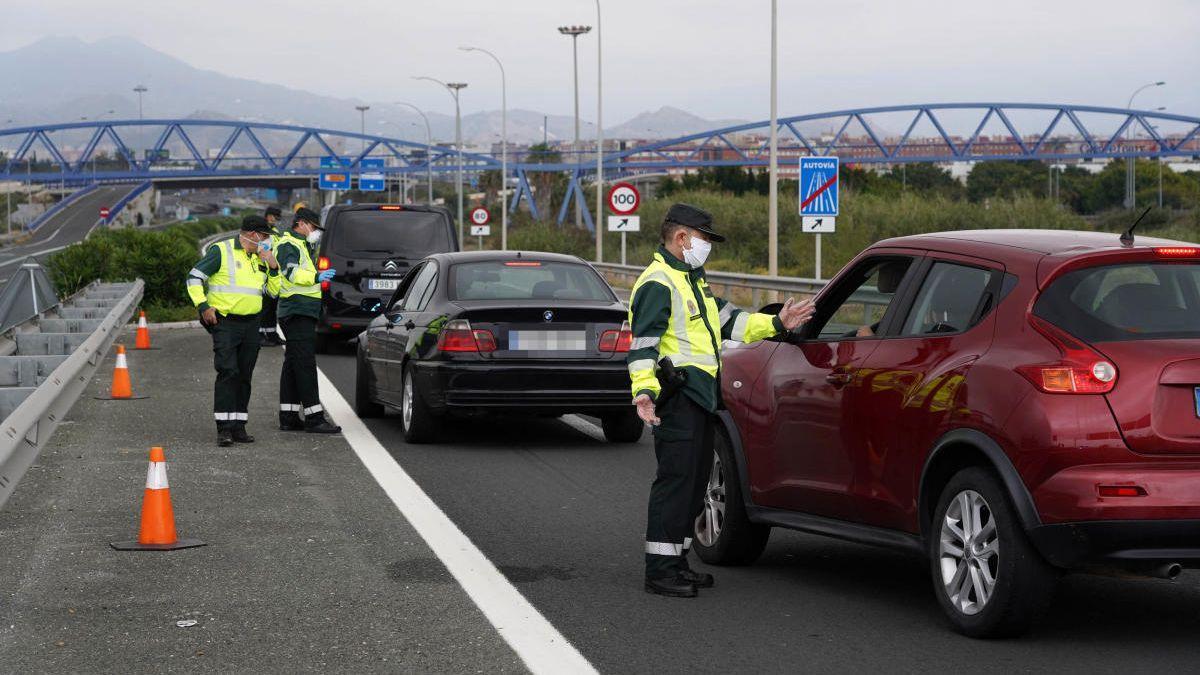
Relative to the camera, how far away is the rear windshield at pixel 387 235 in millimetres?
22188

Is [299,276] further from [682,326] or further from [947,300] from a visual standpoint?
[947,300]

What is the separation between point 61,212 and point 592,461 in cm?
15001

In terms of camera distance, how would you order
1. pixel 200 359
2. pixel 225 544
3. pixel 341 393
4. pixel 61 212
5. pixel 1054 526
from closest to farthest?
1. pixel 1054 526
2. pixel 225 544
3. pixel 341 393
4. pixel 200 359
5. pixel 61 212

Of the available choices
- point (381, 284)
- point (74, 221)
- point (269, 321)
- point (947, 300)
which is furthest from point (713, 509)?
point (74, 221)

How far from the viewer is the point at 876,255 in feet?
24.4

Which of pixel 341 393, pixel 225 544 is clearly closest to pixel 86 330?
pixel 341 393

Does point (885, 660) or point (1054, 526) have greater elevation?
point (1054, 526)

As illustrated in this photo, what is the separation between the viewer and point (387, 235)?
22250 mm

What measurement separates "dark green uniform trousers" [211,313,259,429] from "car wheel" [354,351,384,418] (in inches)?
58.3

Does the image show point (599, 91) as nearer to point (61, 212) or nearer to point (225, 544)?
point (225, 544)

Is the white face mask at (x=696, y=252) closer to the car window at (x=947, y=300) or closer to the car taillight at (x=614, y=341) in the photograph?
the car window at (x=947, y=300)

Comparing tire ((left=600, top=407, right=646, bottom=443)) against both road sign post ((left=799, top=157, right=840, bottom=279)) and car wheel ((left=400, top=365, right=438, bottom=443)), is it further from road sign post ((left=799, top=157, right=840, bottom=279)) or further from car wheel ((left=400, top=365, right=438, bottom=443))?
Answer: road sign post ((left=799, top=157, right=840, bottom=279))

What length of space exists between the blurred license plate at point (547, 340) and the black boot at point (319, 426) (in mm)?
1993

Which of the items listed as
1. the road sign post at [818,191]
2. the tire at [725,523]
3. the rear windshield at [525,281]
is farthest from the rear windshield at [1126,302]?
the road sign post at [818,191]
